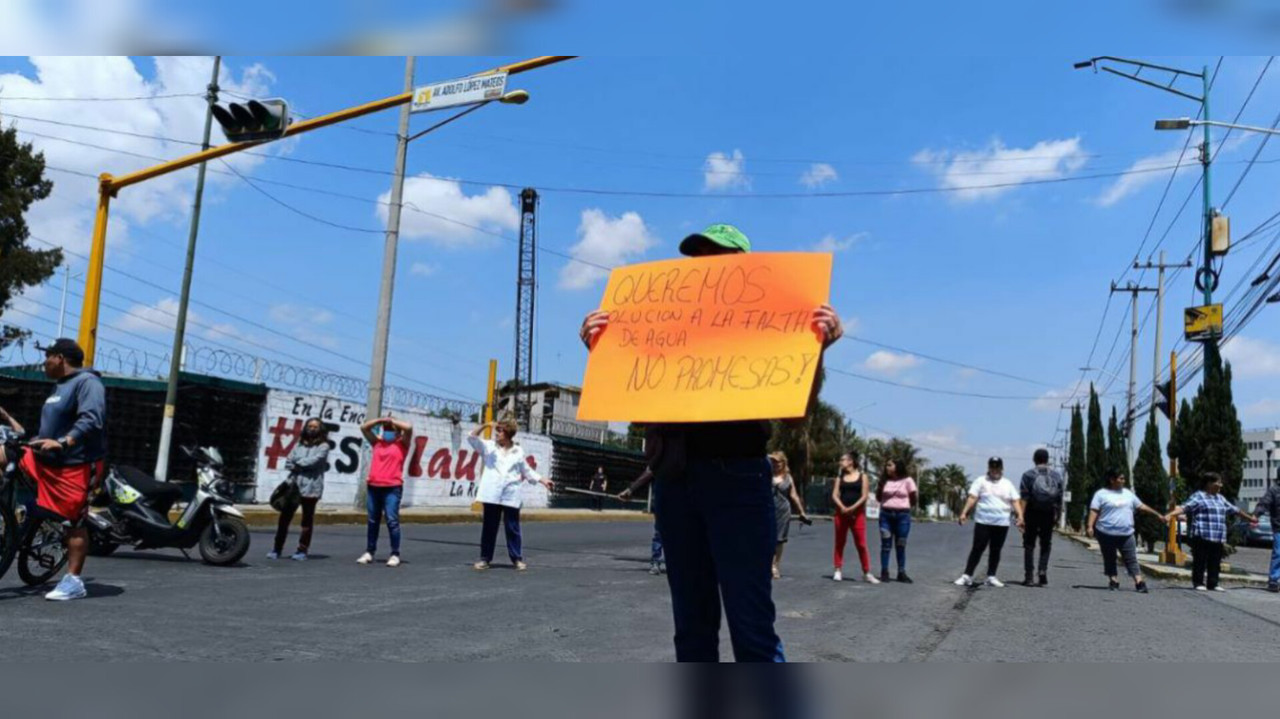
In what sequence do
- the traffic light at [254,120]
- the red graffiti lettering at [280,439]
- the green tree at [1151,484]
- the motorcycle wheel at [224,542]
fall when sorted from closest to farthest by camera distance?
the motorcycle wheel at [224,542], the traffic light at [254,120], the red graffiti lettering at [280,439], the green tree at [1151,484]

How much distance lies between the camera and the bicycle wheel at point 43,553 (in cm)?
721

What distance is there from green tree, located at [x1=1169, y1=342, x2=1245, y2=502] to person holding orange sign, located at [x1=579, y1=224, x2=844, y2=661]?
18230 mm

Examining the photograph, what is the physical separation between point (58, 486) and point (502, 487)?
483 cm

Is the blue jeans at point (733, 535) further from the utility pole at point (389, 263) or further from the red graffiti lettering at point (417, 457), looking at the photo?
the red graffiti lettering at point (417, 457)

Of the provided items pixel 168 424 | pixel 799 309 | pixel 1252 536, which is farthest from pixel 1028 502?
pixel 1252 536

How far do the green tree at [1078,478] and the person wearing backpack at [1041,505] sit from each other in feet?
107

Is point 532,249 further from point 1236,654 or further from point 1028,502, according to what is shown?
point 1236,654

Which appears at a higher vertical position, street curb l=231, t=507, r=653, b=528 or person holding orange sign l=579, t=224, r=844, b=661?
person holding orange sign l=579, t=224, r=844, b=661

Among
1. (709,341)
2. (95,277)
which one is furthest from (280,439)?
(709,341)

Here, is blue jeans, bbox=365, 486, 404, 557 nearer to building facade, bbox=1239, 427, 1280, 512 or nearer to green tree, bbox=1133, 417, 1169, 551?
green tree, bbox=1133, 417, 1169, 551

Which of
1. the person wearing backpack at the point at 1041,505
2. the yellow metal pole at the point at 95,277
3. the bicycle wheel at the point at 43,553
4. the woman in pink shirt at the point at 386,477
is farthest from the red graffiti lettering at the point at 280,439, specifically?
the person wearing backpack at the point at 1041,505

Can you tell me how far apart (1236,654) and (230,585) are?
802 centimetres

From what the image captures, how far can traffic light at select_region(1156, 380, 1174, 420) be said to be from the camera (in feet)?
65.8

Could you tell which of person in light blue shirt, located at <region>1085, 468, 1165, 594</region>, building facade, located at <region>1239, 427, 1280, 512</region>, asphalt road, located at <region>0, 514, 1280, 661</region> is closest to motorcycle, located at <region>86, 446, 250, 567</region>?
asphalt road, located at <region>0, 514, 1280, 661</region>
